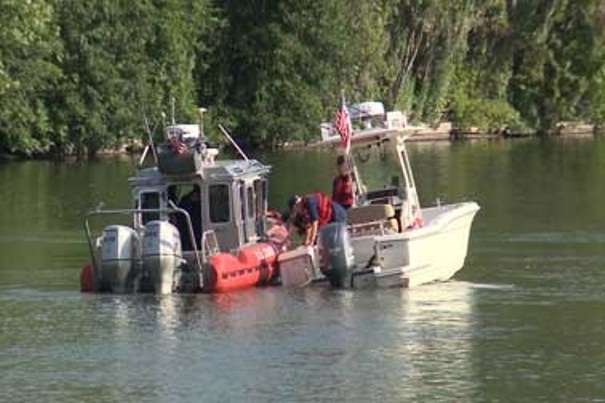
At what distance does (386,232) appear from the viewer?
29125 mm

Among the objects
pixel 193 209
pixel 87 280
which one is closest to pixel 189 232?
pixel 193 209

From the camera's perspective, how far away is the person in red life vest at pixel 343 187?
99.9 ft

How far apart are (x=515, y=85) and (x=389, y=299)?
248ft

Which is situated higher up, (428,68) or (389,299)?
(428,68)

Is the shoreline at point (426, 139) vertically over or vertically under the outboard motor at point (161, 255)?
over

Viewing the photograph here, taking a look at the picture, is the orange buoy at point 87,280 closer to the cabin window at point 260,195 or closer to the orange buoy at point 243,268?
the orange buoy at point 243,268

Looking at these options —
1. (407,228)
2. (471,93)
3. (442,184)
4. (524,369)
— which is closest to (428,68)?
(471,93)

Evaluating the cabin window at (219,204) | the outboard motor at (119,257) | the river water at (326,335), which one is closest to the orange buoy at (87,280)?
the river water at (326,335)

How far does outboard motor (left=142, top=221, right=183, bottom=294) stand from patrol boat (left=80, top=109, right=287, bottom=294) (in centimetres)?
2

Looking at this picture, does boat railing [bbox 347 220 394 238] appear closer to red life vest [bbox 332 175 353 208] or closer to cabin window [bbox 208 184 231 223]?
red life vest [bbox 332 175 353 208]

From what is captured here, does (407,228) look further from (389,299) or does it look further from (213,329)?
(213,329)

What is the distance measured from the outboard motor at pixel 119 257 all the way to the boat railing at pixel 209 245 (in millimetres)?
1235

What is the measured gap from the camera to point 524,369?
71.8ft

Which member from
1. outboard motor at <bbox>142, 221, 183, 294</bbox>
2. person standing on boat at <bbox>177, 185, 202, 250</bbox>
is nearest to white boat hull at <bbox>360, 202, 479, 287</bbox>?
person standing on boat at <bbox>177, 185, 202, 250</bbox>
